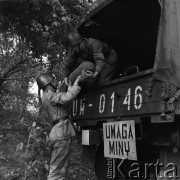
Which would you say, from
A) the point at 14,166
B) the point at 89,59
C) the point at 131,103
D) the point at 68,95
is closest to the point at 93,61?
the point at 89,59

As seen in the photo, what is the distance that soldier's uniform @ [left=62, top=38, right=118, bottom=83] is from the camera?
4.75 m

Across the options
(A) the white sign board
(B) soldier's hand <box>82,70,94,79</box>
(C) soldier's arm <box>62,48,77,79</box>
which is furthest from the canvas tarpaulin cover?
(C) soldier's arm <box>62,48,77,79</box>

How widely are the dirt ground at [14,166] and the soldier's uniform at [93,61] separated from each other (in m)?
2.18

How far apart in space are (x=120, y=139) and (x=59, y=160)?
1.18 meters

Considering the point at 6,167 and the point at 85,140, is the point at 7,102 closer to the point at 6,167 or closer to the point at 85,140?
the point at 6,167

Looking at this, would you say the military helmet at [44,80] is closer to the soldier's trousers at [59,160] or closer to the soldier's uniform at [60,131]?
the soldier's uniform at [60,131]

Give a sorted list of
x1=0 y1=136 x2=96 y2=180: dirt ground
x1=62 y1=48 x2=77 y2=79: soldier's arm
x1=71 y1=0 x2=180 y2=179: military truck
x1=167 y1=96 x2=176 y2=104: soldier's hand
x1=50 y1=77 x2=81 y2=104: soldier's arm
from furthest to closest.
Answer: x1=0 y1=136 x2=96 y2=180: dirt ground → x1=62 y1=48 x2=77 y2=79: soldier's arm → x1=50 y1=77 x2=81 y2=104: soldier's arm → x1=71 y1=0 x2=180 y2=179: military truck → x1=167 y1=96 x2=176 y2=104: soldier's hand

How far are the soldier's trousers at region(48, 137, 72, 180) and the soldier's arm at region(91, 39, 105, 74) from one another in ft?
4.17

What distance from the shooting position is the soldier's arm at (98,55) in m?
4.68

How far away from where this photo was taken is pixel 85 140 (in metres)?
4.62

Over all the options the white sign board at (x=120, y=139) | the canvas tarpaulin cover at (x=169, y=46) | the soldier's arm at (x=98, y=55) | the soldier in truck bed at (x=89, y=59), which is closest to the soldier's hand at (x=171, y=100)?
the canvas tarpaulin cover at (x=169, y=46)

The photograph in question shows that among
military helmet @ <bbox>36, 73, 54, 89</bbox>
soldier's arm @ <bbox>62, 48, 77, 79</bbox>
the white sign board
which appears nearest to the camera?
the white sign board

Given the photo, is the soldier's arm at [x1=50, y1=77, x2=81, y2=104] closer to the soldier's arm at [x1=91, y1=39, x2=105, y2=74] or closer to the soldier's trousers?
the soldier's arm at [x1=91, y1=39, x2=105, y2=74]


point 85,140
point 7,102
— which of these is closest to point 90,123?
point 85,140
